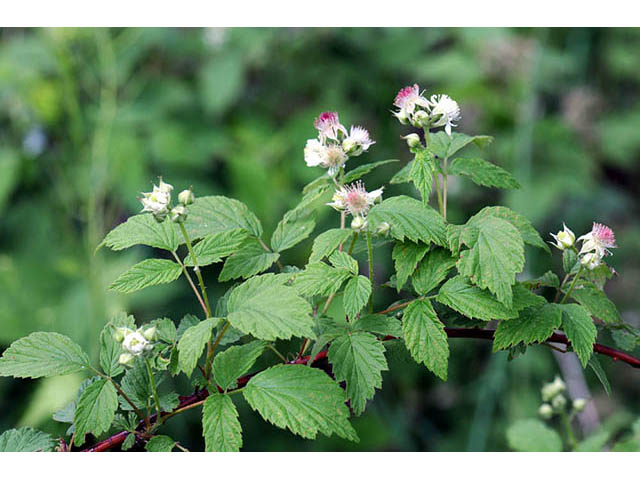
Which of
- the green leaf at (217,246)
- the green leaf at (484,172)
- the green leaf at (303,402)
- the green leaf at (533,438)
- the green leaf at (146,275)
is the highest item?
the green leaf at (484,172)

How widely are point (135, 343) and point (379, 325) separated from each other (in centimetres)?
26

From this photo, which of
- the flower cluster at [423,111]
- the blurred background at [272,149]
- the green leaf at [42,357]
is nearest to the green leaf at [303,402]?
the green leaf at [42,357]

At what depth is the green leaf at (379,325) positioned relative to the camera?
740 millimetres

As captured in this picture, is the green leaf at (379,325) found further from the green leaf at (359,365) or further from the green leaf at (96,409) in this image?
the green leaf at (96,409)

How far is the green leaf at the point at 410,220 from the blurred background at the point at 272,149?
182 centimetres

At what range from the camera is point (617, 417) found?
2.67 meters

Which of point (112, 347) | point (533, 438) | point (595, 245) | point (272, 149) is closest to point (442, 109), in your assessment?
point (595, 245)

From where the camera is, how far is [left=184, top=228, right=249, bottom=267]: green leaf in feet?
2.51

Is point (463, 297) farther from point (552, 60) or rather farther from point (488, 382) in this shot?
point (552, 60)

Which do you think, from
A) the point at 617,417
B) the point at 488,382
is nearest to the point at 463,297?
the point at 488,382

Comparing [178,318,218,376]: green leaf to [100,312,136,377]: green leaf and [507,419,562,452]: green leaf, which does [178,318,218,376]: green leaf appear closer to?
[100,312,136,377]: green leaf

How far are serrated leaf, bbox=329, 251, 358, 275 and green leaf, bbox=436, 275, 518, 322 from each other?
98 mm

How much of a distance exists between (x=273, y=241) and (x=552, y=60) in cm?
254

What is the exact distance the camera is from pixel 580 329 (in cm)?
74
